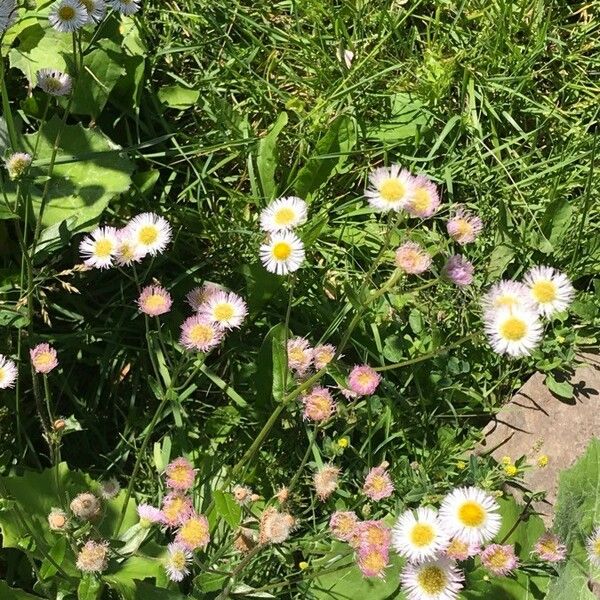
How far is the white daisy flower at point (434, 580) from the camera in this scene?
1.60m

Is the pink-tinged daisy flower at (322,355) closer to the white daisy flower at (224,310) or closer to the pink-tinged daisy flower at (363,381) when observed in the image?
the pink-tinged daisy flower at (363,381)

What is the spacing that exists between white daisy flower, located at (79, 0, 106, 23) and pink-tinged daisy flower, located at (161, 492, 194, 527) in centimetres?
108

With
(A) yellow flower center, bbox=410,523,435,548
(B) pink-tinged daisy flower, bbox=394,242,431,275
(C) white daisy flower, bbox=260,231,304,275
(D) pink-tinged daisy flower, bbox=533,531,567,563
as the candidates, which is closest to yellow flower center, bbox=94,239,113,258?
(C) white daisy flower, bbox=260,231,304,275

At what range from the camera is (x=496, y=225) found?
92.7 inches

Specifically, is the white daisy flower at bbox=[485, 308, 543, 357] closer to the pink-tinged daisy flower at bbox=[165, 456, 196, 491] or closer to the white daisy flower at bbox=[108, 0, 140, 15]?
the pink-tinged daisy flower at bbox=[165, 456, 196, 491]

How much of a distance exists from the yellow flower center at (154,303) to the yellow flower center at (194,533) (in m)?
0.47

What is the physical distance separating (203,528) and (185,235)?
905 millimetres

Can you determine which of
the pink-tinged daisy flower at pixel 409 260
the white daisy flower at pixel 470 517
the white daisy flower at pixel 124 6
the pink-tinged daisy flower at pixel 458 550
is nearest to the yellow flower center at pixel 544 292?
the pink-tinged daisy flower at pixel 409 260

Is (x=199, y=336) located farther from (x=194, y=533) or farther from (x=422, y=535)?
(x=422, y=535)

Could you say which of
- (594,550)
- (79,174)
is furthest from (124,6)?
(594,550)

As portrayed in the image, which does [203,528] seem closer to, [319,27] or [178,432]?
A: [178,432]

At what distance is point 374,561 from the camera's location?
166 cm

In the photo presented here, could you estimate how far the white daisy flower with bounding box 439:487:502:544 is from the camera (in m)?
1.60

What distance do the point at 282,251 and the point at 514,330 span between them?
51 centimetres
